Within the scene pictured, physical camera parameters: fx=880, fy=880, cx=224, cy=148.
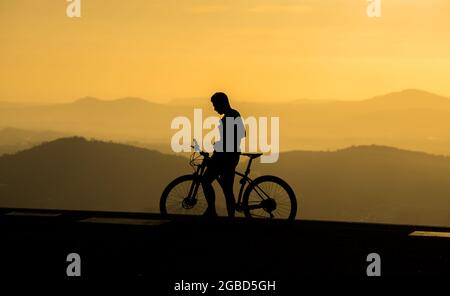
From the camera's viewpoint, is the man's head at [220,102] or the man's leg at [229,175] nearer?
the man's head at [220,102]

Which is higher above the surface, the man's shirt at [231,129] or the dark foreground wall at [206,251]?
the man's shirt at [231,129]

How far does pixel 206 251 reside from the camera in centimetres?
1302

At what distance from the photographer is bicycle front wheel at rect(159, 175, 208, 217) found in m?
15.2

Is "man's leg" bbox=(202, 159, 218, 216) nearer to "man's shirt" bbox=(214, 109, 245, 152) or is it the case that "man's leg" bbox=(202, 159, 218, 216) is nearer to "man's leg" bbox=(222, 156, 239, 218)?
"man's leg" bbox=(222, 156, 239, 218)

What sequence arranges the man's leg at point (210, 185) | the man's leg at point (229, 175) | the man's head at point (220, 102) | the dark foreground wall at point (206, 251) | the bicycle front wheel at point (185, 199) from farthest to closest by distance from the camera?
the bicycle front wheel at point (185, 199), the man's leg at point (210, 185), the man's leg at point (229, 175), the man's head at point (220, 102), the dark foreground wall at point (206, 251)

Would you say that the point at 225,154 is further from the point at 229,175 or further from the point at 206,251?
the point at 206,251

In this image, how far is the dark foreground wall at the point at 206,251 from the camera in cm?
1252

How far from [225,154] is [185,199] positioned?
110 centimetres

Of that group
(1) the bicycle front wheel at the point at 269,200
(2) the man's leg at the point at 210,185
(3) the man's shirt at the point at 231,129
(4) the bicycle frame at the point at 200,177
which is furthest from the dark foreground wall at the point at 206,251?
(3) the man's shirt at the point at 231,129

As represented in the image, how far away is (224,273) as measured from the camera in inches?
494

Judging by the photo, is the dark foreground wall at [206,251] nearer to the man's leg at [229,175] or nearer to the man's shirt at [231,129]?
the man's leg at [229,175]
